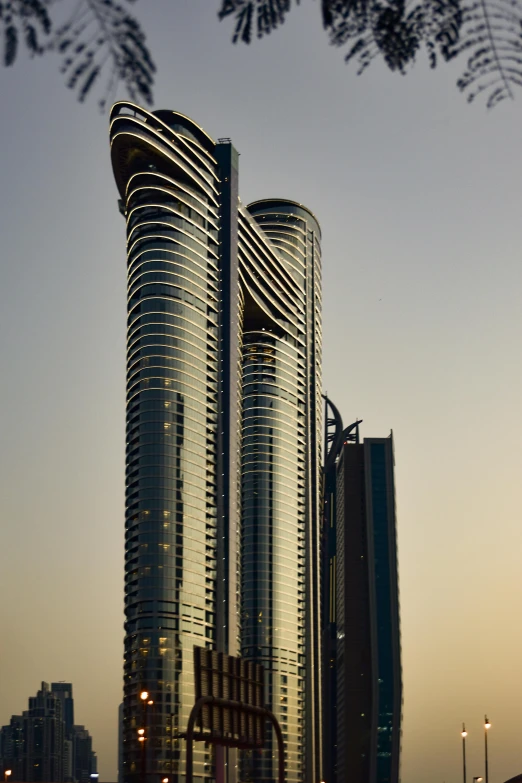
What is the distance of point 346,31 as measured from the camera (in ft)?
Result: 23.1

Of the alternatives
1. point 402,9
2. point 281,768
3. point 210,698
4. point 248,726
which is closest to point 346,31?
point 402,9

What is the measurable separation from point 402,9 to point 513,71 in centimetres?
66

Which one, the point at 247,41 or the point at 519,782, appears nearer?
the point at 247,41

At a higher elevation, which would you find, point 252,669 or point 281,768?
point 252,669

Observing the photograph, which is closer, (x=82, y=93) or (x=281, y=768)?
(x=82, y=93)

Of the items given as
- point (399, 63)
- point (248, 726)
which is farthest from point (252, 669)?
point (399, 63)

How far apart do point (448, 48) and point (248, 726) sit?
72.5 meters

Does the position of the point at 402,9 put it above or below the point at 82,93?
above

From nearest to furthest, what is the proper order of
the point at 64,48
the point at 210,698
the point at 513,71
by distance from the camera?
the point at 64,48 < the point at 513,71 < the point at 210,698

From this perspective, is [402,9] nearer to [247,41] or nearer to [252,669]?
[247,41]

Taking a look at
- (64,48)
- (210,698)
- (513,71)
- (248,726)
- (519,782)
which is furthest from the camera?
(519,782)

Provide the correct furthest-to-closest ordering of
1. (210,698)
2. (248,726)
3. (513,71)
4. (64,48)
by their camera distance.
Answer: (248,726) < (210,698) < (513,71) < (64,48)

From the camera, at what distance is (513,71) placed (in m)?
6.95

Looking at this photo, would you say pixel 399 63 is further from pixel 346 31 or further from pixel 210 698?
pixel 210 698
